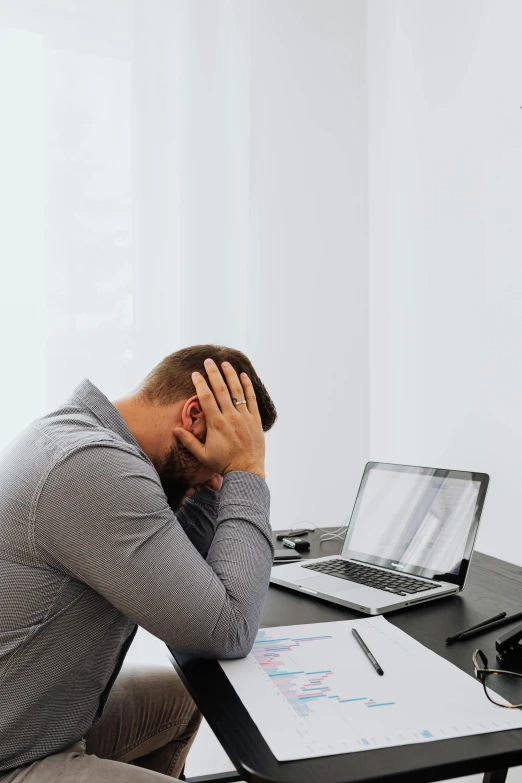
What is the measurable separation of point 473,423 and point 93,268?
1262mm

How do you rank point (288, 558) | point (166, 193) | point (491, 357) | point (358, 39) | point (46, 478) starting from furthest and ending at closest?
Result: point (358, 39), point (166, 193), point (491, 357), point (288, 558), point (46, 478)

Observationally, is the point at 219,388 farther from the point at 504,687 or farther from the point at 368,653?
the point at 504,687

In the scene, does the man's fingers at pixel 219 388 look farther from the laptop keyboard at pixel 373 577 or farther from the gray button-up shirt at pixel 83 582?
the laptop keyboard at pixel 373 577

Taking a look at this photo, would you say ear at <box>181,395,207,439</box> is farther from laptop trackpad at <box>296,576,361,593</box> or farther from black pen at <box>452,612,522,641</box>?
black pen at <box>452,612,522,641</box>

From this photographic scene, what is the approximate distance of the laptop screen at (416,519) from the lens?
126 cm

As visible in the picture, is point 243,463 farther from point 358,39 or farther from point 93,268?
point 358,39

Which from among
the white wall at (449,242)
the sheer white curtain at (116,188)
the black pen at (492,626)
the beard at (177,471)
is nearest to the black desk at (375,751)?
the black pen at (492,626)

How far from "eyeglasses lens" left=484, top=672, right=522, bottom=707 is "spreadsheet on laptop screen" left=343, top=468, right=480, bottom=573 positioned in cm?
38

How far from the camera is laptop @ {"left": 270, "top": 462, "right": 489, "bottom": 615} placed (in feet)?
3.86

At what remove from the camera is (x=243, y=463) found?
1048mm

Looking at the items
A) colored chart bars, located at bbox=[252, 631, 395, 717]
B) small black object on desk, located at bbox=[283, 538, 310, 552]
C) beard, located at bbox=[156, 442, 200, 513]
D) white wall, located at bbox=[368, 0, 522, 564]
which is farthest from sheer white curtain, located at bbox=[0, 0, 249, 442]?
colored chart bars, located at bbox=[252, 631, 395, 717]

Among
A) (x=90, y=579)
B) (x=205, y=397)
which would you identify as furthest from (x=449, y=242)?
(x=90, y=579)

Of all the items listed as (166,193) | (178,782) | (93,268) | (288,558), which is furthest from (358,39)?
(178,782)

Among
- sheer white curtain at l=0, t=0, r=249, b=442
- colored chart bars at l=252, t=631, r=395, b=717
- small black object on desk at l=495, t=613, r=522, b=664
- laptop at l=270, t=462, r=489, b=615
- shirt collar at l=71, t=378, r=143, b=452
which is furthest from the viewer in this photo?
sheer white curtain at l=0, t=0, r=249, b=442
